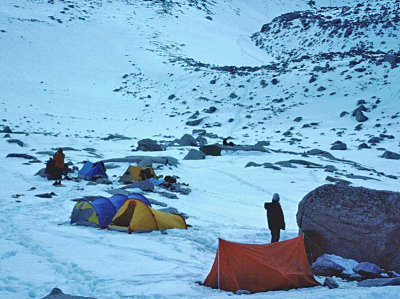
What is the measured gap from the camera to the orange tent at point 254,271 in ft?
25.1

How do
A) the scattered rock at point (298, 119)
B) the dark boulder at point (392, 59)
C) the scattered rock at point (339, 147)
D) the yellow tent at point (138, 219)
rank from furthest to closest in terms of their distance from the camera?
1. the dark boulder at point (392, 59)
2. the scattered rock at point (298, 119)
3. the scattered rock at point (339, 147)
4. the yellow tent at point (138, 219)

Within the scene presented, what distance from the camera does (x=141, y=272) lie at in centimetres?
859

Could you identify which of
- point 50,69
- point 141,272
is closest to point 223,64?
point 50,69

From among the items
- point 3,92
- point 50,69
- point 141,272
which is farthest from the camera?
point 50,69

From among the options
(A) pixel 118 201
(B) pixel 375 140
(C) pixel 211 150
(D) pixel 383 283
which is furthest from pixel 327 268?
(B) pixel 375 140

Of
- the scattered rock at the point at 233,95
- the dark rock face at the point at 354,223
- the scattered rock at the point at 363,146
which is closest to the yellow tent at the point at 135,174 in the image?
the dark rock face at the point at 354,223

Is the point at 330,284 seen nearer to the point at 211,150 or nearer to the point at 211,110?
the point at 211,150

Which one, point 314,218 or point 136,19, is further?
point 136,19

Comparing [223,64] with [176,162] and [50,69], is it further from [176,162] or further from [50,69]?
[176,162]

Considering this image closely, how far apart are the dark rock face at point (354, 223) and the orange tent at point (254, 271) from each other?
1990mm

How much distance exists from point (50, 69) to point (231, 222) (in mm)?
52945

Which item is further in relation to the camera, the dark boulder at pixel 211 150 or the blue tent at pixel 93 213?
the dark boulder at pixel 211 150

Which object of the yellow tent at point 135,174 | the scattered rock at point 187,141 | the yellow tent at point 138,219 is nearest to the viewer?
the yellow tent at point 138,219

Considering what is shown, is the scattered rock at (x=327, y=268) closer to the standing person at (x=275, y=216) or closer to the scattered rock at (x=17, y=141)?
the standing person at (x=275, y=216)
